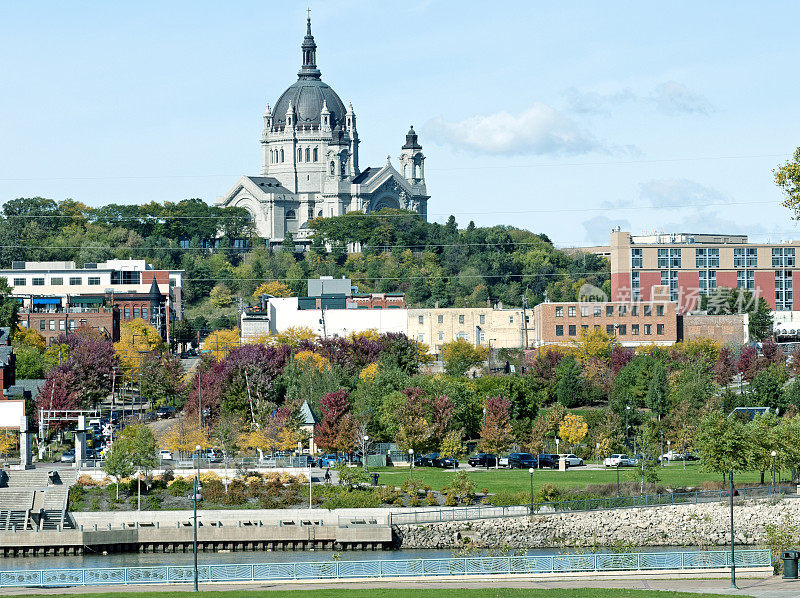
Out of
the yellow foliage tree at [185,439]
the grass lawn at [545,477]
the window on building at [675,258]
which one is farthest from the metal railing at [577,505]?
the window on building at [675,258]

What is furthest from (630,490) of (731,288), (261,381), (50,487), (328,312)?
(731,288)

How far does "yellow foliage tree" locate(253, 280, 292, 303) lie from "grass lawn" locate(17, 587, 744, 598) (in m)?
139

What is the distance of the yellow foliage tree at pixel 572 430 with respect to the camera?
8912cm

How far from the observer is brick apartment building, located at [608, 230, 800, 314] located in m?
166

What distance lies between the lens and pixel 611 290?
170500mm

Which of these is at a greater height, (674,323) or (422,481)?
(674,323)

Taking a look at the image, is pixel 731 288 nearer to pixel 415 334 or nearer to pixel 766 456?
pixel 415 334

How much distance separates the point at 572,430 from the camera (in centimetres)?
8919

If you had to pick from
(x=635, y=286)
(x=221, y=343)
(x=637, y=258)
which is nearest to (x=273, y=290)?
(x=635, y=286)

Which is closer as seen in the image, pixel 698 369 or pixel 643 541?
pixel 643 541

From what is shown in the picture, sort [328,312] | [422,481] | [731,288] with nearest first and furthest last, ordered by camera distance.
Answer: [422,481], [328,312], [731,288]

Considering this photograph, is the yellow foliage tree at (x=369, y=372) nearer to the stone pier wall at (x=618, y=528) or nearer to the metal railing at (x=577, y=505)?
the metal railing at (x=577, y=505)

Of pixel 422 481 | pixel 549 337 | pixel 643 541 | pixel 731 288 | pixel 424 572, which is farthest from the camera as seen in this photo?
pixel 731 288

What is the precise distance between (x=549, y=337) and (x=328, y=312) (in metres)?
24.2
